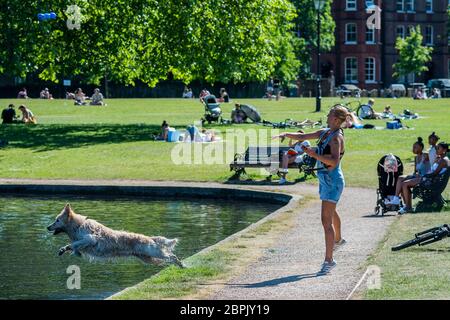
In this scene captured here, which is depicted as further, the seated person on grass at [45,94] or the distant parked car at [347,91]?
the distant parked car at [347,91]

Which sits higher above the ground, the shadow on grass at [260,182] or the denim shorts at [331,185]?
the denim shorts at [331,185]

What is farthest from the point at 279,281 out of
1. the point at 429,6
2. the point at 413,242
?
the point at 429,6

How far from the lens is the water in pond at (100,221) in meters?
14.9

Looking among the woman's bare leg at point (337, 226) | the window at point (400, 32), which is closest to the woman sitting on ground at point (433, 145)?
the woman's bare leg at point (337, 226)

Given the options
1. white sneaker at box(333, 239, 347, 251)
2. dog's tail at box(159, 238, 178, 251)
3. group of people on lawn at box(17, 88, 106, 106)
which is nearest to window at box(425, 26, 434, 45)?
group of people on lawn at box(17, 88, 106, 106)

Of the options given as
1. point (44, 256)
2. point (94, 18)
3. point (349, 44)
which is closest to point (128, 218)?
point (44, 256)

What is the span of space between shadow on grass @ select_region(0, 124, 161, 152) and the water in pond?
1153cm

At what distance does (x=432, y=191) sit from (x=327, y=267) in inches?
274

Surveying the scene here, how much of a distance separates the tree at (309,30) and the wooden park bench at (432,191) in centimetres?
7687

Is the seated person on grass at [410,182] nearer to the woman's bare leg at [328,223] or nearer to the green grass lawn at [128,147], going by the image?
the green grass lawn at [128,147]

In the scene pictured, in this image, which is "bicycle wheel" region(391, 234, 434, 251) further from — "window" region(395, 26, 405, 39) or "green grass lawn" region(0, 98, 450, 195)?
"window" region(395, 26, 405, 39)

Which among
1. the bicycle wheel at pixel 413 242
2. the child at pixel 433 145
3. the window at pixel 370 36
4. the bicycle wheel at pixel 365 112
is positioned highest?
the window at pixel 370 36

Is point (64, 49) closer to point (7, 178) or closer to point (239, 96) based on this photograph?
point (7, 178)

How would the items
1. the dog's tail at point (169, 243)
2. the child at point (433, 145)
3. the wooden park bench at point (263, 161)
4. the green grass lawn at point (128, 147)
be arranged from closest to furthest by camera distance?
the dog's tail at point (169, 243), the child at point (433, 145), the wooden park bench at point (263, 161), the green grass lawn at point (128, 147)
